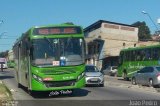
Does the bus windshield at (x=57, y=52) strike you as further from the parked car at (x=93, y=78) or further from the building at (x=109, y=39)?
the building at (x=109, y=39)

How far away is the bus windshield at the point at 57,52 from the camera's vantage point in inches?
792

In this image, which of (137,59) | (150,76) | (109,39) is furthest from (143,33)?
(150,76)

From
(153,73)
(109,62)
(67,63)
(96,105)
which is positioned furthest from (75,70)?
(109,62)

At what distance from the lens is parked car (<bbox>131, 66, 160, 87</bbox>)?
29641 mm

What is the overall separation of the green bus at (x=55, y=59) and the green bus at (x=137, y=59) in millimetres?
17958

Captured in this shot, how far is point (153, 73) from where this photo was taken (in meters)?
30.2

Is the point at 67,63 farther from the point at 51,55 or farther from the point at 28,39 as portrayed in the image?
the point at 28,39

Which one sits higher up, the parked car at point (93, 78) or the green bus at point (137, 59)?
the green bus at point (137, 59)

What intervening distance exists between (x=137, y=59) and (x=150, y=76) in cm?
1192

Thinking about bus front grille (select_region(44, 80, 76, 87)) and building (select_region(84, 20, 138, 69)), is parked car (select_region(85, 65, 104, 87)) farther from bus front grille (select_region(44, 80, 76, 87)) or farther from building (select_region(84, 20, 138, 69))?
building (select_region(84, 20, 138, 69))

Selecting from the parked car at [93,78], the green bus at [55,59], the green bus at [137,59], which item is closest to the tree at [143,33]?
the green bus at [137,59]

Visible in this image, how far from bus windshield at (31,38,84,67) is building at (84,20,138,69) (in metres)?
64.7

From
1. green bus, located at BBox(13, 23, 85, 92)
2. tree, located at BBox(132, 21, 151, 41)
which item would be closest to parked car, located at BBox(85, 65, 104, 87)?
green bus, located at BBox(13, 23, 85, 92)

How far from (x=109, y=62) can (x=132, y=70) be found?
136 ft
